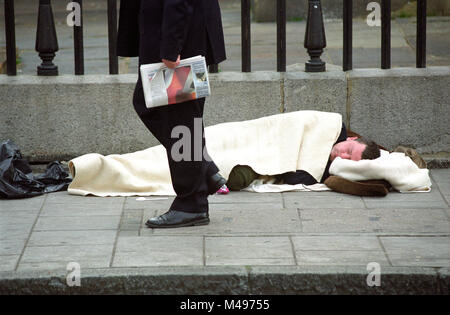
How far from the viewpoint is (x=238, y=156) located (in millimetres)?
6070

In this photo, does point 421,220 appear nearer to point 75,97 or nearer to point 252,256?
Result: point 252,256

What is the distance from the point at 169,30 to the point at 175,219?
119 centimetres

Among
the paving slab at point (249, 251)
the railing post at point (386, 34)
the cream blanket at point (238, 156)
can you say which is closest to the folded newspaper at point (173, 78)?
the paving slab at point (249, 251)

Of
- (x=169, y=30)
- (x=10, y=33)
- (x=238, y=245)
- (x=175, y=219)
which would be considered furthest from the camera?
(x=10, y=33)

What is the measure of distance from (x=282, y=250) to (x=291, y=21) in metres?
7.62

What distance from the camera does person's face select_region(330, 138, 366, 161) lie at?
593 cm

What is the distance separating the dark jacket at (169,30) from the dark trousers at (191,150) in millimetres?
258

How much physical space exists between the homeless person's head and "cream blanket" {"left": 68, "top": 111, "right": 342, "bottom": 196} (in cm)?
7

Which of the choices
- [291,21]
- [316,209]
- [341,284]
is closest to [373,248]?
[341,284]

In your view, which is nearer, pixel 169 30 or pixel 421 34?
pixel 169 30

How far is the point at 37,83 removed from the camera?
20.9 feet

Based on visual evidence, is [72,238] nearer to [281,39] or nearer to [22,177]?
[22,177]

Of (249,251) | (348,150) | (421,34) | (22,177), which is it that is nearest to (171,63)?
(249,251)

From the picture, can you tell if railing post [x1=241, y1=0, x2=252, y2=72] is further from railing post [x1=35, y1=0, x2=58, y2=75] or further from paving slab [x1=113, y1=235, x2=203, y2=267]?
paving slab [x1=113, y1=235, x2=203, y2=267]
